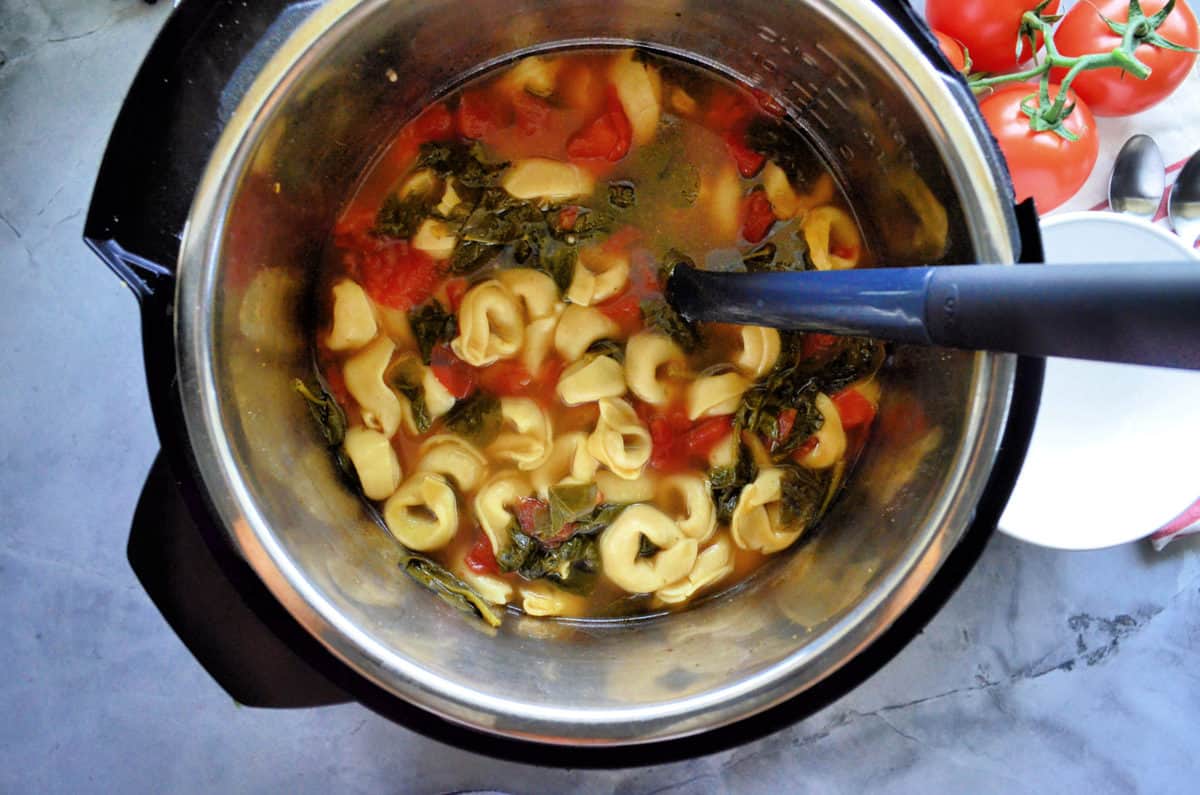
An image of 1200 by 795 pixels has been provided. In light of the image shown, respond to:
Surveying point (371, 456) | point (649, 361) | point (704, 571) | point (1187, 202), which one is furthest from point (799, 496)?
point (1187, 202)

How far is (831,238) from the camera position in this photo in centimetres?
140

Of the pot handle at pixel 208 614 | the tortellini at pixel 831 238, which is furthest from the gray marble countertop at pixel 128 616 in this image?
the tortellini at pixel 831 238

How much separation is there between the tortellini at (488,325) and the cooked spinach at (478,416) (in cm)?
6

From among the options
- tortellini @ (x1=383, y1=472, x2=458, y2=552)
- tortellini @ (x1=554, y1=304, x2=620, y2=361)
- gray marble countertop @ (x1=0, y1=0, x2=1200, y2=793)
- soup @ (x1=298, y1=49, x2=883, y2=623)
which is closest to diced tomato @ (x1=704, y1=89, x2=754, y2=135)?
soup @ (x1=298, y1=49, x2=883, y2=623)

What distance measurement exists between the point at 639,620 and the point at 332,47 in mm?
880

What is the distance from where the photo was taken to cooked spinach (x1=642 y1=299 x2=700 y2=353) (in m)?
1.40

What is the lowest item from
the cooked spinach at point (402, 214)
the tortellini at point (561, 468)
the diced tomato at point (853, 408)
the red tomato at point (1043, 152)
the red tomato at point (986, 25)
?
the tortellini at point (561, 468)

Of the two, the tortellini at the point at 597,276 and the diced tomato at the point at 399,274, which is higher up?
the tortellini at the point at 597,276

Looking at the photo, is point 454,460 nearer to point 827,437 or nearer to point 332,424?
point 332,424

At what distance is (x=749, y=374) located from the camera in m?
1.39

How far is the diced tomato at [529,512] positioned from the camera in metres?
1.42

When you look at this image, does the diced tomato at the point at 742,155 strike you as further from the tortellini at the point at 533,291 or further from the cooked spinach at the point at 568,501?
the cooked spinach at the point at 568,501

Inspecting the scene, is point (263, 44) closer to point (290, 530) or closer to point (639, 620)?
point (290, 530)

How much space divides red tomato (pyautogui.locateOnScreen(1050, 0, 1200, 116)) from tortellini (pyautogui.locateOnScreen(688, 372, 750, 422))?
75 cm
